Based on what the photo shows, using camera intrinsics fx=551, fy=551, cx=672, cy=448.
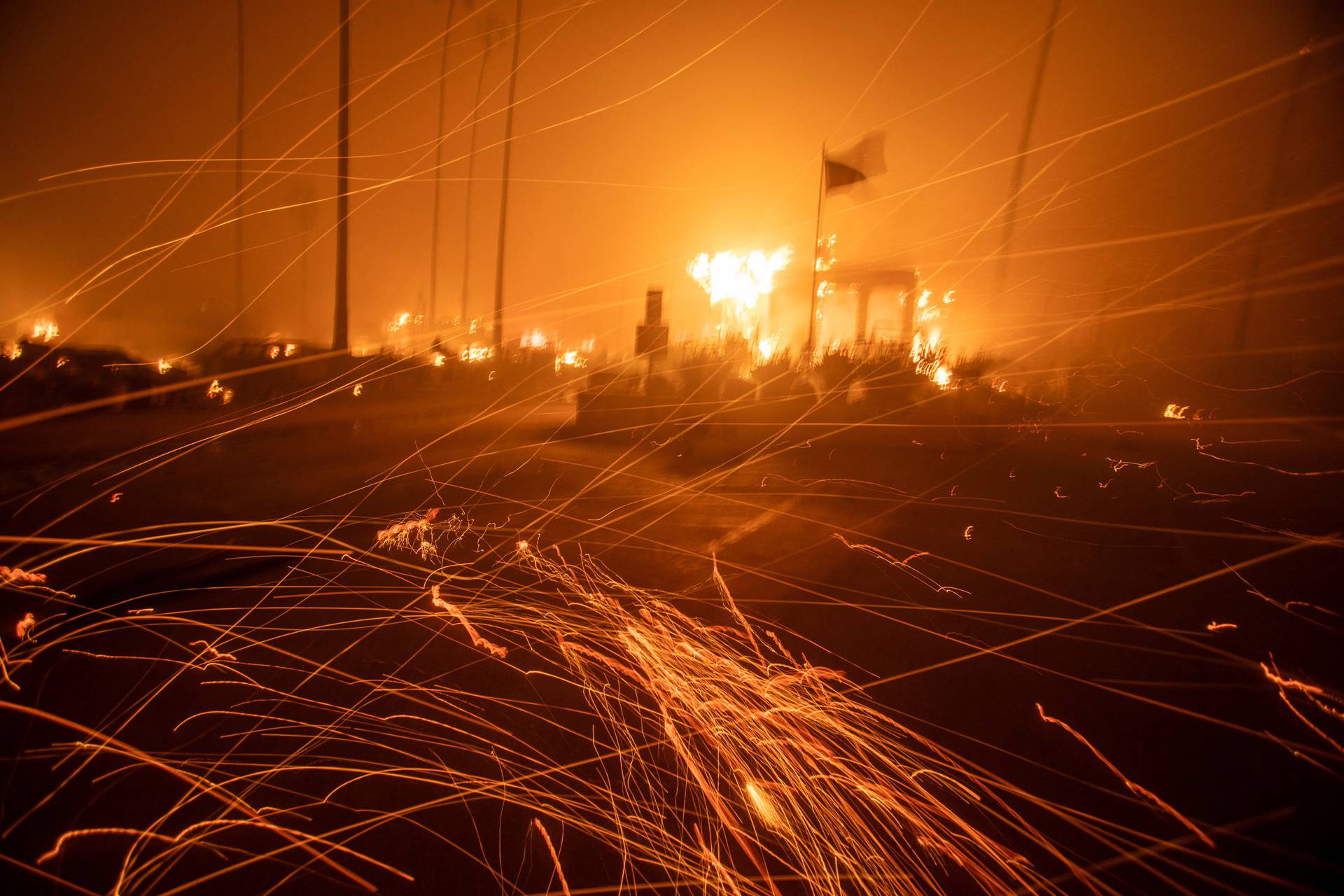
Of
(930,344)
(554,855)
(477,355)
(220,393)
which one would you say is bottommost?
(554,855)

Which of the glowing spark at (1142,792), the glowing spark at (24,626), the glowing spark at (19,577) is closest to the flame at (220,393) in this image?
the glowing spark at (19,577)

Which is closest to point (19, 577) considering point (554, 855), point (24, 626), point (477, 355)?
point (24, 626)

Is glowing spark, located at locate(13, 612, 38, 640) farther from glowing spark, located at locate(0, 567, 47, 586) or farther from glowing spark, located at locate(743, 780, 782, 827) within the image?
glowing spark, located at locate(743, 780, 782, 827)

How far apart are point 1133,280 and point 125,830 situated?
13.2 meters

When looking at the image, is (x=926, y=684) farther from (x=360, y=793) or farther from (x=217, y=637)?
(x=217, y=637)

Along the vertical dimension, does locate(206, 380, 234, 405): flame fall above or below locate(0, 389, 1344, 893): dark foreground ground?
above

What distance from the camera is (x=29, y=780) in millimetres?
2256

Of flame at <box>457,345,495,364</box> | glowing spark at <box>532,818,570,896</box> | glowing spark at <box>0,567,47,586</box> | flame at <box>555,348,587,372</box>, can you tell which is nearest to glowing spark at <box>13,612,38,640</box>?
glowing spark at <box>0,567,47,586</box>

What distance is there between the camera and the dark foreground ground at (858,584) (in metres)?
2.21

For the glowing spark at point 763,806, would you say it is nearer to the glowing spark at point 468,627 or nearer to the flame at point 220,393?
the glowing spark at point 468,627

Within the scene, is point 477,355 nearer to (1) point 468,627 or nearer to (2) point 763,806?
(1) point 468,627

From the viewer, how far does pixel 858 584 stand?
4.67 m

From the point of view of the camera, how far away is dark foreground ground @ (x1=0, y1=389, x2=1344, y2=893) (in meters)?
2.21

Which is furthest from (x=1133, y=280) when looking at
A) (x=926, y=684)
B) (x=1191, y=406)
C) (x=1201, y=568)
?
(x=926, y=684)
